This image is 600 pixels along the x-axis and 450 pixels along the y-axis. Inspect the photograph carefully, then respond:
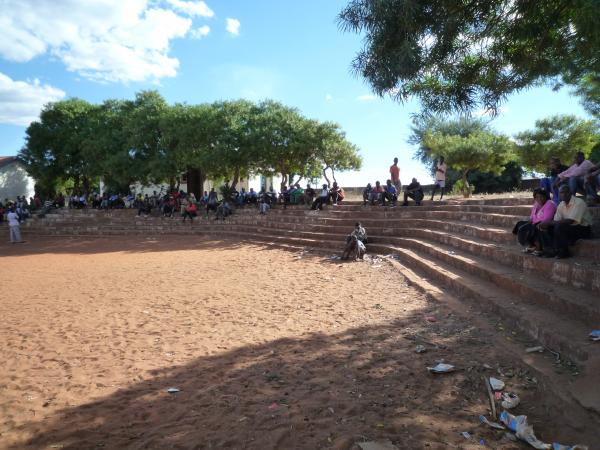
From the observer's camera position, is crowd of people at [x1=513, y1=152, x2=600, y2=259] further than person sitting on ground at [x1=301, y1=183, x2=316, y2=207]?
No

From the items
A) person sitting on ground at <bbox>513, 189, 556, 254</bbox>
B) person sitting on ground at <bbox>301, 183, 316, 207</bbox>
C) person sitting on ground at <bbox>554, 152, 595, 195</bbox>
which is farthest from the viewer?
person sitting on ground at <bbox>301, 183, 316, 207</bbox>

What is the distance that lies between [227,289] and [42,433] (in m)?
5.23

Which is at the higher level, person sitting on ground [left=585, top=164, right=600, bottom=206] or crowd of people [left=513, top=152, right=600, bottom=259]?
person sitting on ground [left=585, top=164, right=600, bottom=206]

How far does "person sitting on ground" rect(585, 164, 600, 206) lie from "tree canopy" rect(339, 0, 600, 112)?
91.3 inches

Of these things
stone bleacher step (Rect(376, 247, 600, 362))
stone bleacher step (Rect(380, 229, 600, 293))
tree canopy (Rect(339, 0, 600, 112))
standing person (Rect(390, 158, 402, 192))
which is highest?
tree canopy (Rect(339, 0, 600, 112))

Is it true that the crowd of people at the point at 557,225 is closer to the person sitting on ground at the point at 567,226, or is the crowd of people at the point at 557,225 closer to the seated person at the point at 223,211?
the person sitting on ground at the point at 567,226

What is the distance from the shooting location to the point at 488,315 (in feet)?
17.5

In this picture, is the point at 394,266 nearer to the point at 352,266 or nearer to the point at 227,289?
the point at 352,266

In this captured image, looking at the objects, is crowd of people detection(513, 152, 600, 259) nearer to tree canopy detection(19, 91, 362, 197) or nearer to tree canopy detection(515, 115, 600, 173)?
tree canopy detection(515, 115, 600, 173)

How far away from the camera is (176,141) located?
83.3 feet

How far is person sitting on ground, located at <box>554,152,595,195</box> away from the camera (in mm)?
7930

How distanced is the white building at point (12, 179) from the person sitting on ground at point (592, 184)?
45.7m

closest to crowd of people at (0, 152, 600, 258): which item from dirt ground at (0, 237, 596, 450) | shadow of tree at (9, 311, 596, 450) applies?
dirt ground at (0, 237, 596, 450)

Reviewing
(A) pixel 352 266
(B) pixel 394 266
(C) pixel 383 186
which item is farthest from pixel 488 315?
(C) pixel 383 186
